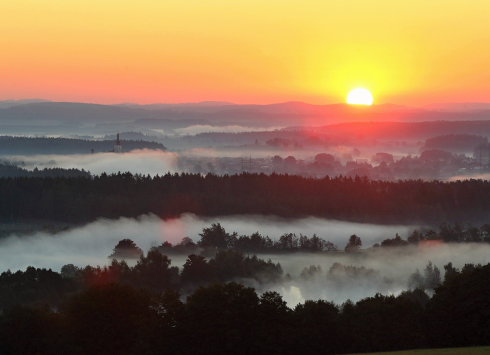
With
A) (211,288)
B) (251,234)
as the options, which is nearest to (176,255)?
(251,234)

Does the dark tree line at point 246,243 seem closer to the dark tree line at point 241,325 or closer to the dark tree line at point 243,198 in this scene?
the dark tree line at point 243,198

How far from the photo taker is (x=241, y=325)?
38438 millimetres

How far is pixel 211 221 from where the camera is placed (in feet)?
441

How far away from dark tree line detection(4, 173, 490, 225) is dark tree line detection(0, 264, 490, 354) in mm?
93525

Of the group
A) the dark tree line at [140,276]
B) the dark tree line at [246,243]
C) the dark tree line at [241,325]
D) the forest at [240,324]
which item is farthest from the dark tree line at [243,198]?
the dark tree line at [241,325]

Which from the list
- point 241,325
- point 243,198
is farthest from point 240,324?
point 243,198

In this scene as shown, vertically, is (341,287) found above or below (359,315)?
below

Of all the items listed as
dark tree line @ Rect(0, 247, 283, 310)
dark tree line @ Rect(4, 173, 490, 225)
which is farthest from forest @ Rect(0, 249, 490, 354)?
dark tree line @ Rect(4, 173, 490, 225)

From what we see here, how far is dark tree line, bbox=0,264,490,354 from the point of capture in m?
37.8

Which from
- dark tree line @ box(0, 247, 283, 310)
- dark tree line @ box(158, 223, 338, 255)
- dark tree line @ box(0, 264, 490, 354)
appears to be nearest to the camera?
dark tree line @ box(0, 264, 490, 354)

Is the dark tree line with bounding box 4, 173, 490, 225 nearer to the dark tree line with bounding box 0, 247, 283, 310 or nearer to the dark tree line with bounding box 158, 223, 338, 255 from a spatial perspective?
the dark tree line with bounding box 158, 223, 338, 255

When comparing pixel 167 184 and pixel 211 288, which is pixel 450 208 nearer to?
pixel 167 184

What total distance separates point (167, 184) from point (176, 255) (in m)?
51.7

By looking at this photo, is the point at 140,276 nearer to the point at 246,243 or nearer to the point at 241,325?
the point at 241,325
